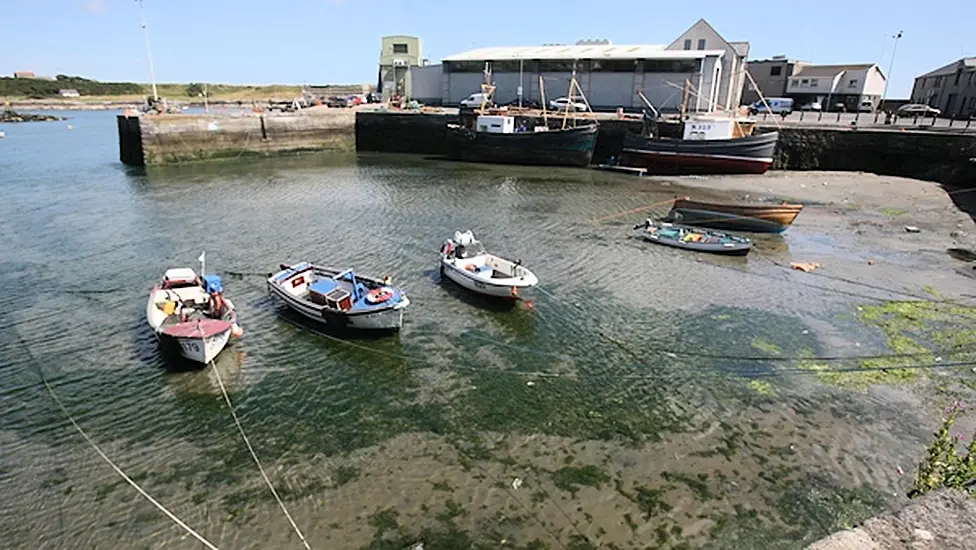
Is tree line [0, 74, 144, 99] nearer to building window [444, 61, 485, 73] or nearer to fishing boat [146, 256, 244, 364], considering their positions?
building window [444, 61, 485, 73]

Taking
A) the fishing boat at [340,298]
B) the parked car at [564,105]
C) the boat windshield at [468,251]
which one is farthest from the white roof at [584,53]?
the fishing boat at [340,298]

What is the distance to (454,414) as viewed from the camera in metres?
12.7

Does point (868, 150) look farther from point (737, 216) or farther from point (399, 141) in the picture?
point (399, 141)

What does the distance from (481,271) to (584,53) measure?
49.9 m

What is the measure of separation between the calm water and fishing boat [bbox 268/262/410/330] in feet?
2.14

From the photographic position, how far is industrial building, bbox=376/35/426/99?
248 ft

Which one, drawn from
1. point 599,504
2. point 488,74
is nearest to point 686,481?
point 599,504

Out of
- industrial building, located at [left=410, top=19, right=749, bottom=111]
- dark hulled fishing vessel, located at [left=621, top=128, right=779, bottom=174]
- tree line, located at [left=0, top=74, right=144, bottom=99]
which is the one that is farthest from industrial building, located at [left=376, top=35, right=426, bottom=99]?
tree line, located at [left=0, top=74, right=144, bottom=99]

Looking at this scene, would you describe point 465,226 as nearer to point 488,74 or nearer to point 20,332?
point 20,332

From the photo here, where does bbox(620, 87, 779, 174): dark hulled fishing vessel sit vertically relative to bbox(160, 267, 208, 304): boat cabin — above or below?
above

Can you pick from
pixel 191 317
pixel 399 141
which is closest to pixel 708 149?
pixel 399 141

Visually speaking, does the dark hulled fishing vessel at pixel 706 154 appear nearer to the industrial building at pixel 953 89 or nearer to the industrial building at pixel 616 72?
the industrial building at pixel 616 72

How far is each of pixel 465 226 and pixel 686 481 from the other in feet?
66.3

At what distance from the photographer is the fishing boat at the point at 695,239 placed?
23.6m
